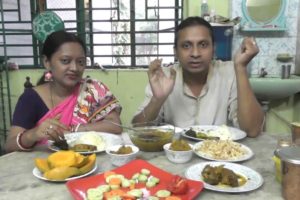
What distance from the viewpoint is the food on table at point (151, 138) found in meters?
1.40

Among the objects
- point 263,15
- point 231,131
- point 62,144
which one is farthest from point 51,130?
point 263,15

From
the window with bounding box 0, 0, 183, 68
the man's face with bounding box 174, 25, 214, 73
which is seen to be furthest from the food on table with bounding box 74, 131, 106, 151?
the window with bounding box 0, 0, 183, 68

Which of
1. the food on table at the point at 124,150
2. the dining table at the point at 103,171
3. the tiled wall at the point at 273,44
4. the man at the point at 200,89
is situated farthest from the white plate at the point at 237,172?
the tiled wall at the point at 273,44

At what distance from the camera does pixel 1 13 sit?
3344 mm

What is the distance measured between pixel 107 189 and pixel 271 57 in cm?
303

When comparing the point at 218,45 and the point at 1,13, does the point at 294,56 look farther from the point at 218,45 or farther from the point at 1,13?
the point at 1,13

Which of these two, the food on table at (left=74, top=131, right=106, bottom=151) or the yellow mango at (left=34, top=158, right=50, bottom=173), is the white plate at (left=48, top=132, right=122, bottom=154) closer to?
the food on table at (left=74, top=131, right=106, bottom=151)

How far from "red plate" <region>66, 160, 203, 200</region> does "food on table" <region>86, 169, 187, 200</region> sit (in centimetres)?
2

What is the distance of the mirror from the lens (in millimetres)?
3408

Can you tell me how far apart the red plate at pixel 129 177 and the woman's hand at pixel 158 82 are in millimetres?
577

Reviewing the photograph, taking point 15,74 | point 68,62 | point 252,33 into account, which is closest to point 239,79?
point 68,62

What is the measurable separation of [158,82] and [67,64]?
543 millimetres

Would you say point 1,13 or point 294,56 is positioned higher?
point 1,13

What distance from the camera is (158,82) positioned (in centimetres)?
173
